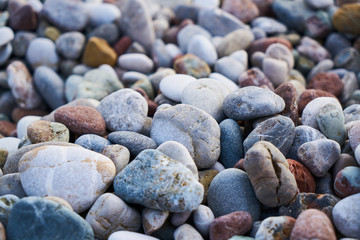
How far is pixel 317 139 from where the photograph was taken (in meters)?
2.07

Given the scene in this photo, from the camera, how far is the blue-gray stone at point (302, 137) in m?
2.09

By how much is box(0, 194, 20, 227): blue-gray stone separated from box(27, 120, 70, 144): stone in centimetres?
45

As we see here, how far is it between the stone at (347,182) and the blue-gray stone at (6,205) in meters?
1.57

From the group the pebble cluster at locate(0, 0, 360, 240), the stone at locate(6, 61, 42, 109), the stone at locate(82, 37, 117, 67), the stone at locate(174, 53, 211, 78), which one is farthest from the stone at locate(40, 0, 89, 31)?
the stone at locate(174, 53, 211, 78)

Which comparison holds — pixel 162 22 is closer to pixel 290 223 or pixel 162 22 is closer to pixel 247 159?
pixel 247 159

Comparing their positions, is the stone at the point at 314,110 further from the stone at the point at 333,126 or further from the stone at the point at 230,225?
the stone at the point at 230,225

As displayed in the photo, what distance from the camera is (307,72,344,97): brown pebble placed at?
9.89ft

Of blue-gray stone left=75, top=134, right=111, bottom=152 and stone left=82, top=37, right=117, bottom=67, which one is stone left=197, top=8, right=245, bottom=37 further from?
blue-gray stone left=75, top=134, right=111, bottom=152

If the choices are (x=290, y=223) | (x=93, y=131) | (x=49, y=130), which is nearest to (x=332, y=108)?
(x=290, y=223)

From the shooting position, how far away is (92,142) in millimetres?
2084

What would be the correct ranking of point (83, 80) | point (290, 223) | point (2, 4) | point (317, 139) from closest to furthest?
point (290, 223)
point (317, 139)
point (83, 80)
point (2, 4)

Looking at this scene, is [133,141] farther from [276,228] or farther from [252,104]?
[276,228]

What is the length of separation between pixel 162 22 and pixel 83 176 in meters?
2.31

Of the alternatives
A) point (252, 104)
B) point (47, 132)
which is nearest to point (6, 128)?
point (47, 132)
